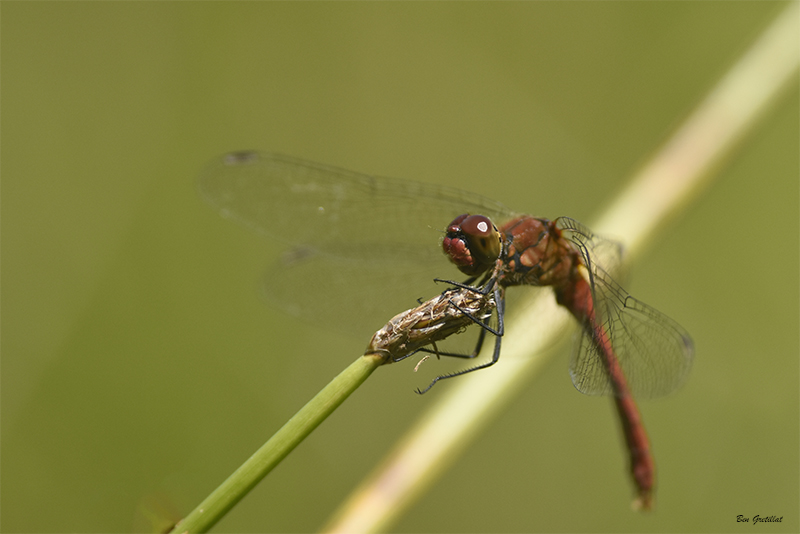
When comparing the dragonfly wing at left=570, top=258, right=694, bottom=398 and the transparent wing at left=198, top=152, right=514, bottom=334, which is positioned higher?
the dragonfly wing at left=570, top=258, right=694, bottom=398

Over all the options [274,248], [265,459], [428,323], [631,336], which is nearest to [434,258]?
[631,336]

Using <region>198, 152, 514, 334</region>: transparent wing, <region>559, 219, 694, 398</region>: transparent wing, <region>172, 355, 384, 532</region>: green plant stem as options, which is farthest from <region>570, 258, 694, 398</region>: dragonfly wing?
<region>172, 355, 384, 532</region>: green plant stem

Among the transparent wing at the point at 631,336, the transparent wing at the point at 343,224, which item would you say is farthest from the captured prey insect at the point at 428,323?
the transparent wing at the point at 343,224

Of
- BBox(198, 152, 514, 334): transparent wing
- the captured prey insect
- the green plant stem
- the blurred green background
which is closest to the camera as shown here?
the green plant stem

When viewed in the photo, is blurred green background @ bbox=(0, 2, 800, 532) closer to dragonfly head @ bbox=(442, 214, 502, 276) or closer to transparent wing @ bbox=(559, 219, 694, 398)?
transparent wing @ bbox=(559, 219, 694, 398)

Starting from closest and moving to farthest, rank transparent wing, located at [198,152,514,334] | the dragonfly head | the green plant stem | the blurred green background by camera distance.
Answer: the green plant stem < the dragonfly head < transparent wing, located at [198,152,514,334] < the blurred green background

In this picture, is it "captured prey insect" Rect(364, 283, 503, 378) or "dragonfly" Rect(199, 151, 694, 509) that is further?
"dragonfly" Rect(199, 151, 694, 509)

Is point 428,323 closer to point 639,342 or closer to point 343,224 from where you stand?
point 639,342
